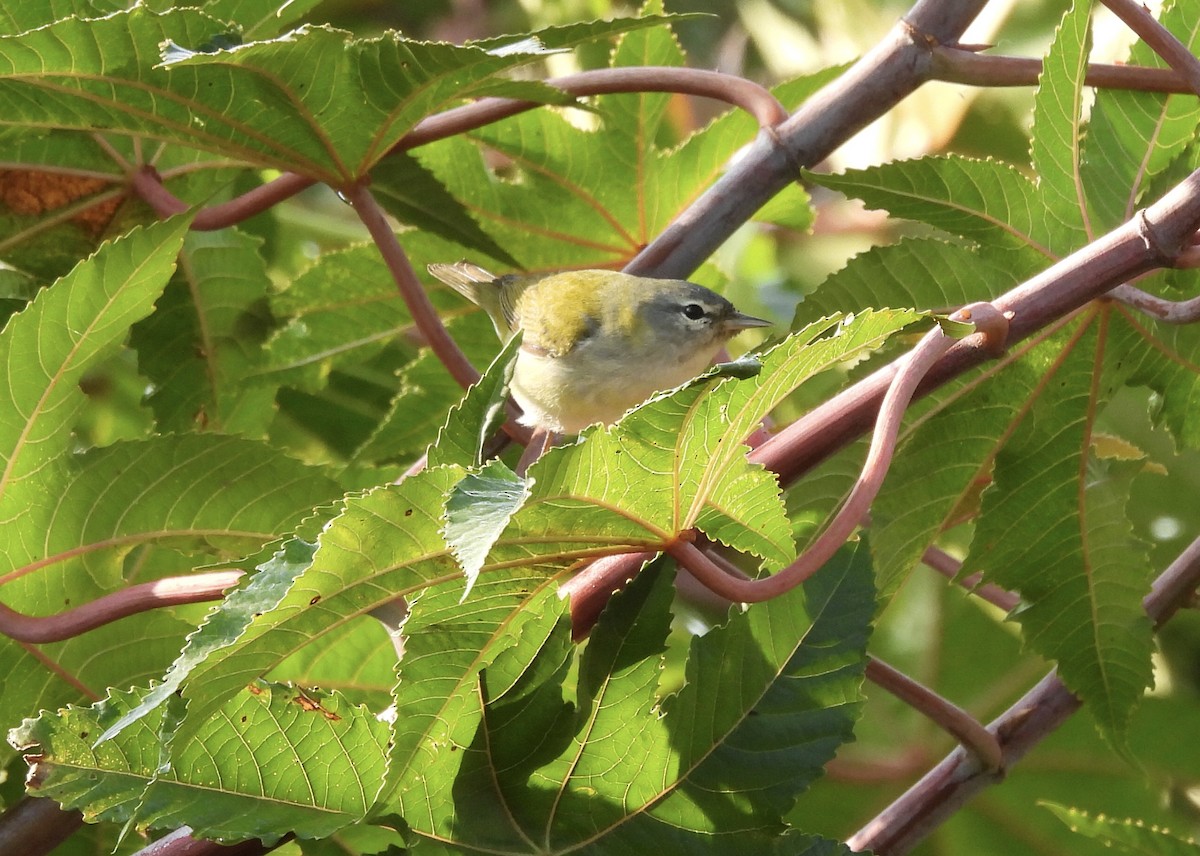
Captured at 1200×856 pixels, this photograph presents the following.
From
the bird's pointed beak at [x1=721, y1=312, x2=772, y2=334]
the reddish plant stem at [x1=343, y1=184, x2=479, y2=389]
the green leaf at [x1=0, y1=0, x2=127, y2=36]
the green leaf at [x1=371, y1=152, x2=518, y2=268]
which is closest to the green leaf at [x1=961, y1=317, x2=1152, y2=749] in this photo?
the reddish plant stem at [x1=343, y1=184, x2=479, y2=389]

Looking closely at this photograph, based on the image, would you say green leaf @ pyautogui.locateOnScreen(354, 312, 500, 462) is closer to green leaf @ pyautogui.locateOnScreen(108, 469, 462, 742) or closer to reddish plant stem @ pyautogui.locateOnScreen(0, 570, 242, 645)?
reddish plant stem @ pyautogui.locateOnScreen(0, 570, 242, 645)

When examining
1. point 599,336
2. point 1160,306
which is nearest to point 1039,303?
point 1160,306

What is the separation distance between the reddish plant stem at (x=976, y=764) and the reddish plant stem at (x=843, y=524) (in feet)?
1.48

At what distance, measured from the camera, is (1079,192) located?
1.31 metres

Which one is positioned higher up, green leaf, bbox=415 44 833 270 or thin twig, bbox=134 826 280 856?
green leaf, bbox=415 44 833 270

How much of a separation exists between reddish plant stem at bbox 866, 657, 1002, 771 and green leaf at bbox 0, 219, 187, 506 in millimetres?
818

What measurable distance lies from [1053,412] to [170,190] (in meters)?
1.18

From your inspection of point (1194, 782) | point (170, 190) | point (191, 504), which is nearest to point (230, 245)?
point (170, 190)

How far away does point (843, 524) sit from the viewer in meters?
0.91

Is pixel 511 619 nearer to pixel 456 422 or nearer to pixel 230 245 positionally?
pixel 456 422

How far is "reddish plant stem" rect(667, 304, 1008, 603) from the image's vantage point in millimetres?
903

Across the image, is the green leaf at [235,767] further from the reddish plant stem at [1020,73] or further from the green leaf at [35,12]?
the reddish plant stem at [1020,73]

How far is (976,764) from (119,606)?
856 mm

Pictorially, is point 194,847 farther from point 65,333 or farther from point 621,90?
point 621,90
